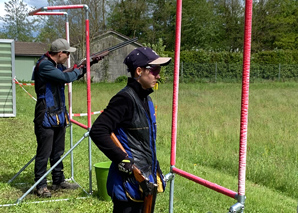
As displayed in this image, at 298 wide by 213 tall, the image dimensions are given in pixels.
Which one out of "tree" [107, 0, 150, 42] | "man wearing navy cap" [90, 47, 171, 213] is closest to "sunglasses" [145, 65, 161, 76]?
"man wearing navy cap" [90, 47, 171, 213]

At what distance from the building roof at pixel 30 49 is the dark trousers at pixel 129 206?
4228 cm

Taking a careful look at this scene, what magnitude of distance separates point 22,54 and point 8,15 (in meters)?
17.7

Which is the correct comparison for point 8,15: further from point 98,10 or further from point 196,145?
point 196,145

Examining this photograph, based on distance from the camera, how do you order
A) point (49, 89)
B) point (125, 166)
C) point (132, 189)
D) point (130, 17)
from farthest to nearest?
point (130, 17), point (49, 89), point (132, 189), point (125, 166)

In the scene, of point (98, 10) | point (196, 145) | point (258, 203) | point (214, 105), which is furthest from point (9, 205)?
point (98, 10)

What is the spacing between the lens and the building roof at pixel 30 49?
1709 inches

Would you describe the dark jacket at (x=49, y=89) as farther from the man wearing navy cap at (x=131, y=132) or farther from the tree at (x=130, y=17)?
the tree at (x=130, y=17)

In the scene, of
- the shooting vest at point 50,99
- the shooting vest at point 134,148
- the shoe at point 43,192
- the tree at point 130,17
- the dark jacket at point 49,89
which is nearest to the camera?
the shooting vest at point 134,148

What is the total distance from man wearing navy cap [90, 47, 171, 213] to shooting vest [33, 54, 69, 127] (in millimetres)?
2409

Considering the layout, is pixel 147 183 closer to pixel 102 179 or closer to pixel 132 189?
pixel 132 189

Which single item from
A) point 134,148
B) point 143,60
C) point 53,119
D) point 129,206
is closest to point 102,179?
point 53,119

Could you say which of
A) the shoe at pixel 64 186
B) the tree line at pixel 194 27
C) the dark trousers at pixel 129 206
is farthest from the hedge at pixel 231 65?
the dark trousers at pixel 129 206

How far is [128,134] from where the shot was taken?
257 cm

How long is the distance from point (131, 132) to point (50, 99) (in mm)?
2537
